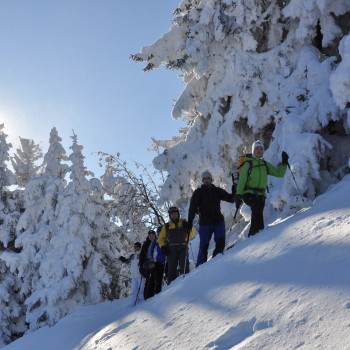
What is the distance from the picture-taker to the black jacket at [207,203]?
7348mm

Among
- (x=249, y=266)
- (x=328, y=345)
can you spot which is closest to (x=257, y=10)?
(x=249, y=266)

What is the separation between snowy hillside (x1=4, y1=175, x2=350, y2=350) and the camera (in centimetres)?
256

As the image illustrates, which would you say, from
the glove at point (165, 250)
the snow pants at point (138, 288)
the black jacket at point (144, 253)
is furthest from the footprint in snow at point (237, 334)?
the snow pants at point (138, 288)

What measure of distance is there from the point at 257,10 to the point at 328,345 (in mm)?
10158

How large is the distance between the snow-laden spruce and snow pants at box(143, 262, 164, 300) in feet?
11.1

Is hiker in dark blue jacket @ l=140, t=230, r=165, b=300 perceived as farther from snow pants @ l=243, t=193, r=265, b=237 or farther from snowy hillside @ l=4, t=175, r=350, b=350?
snowy hillside @ l=4, t=175, r=350, b=350

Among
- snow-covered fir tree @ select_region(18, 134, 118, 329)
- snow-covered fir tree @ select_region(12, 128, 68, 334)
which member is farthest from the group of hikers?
snow-covered fir tree @ select_region(12, 128, 68, 334)

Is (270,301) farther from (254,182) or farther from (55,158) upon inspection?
(55,158)

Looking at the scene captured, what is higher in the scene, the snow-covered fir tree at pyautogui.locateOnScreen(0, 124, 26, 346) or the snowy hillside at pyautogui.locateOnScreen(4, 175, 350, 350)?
the snow-covered fir tree at pyautogui.locateOnScreen(0, 124, 26, 346)

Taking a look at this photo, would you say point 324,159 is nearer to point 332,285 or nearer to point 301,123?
point 301,123

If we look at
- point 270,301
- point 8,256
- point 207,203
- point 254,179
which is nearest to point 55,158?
point 8,256

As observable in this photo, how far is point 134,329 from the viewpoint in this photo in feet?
16.2

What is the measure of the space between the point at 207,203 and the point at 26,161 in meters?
26.0

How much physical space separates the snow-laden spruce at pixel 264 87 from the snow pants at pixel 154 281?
338cm
